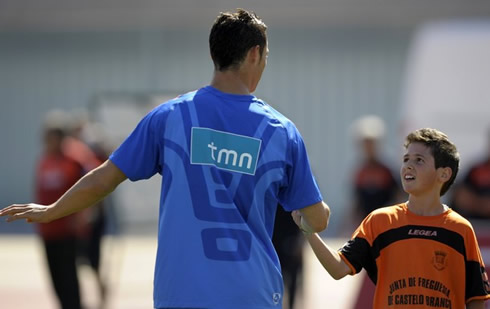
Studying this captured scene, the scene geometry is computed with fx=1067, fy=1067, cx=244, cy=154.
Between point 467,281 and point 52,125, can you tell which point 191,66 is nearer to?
point 52,125

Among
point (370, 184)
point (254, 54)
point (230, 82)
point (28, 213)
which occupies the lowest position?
point (370, 184)

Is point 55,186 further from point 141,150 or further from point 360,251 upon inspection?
point 141,150

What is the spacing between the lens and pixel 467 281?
4.80 m

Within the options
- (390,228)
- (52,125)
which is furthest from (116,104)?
(390,228)

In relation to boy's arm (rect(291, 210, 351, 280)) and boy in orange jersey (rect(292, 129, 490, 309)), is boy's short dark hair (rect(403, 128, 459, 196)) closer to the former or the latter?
boy in orange jersey (rect(292, 129, 490, 309))

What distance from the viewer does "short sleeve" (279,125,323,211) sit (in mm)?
4547

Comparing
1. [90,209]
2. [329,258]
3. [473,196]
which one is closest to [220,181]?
[329,258]

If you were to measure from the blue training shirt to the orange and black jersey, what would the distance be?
580mm

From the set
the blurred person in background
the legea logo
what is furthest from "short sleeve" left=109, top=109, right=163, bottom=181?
the blurred person in background

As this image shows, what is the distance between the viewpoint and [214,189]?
441cm

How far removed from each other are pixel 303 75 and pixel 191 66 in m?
2.78

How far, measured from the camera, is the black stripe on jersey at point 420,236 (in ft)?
15.8

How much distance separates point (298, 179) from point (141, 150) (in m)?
0.68

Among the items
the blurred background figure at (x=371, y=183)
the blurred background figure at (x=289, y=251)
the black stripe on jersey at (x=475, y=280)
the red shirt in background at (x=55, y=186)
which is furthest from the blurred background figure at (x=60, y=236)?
the black stripe on jersey at (x=475, y=280)
